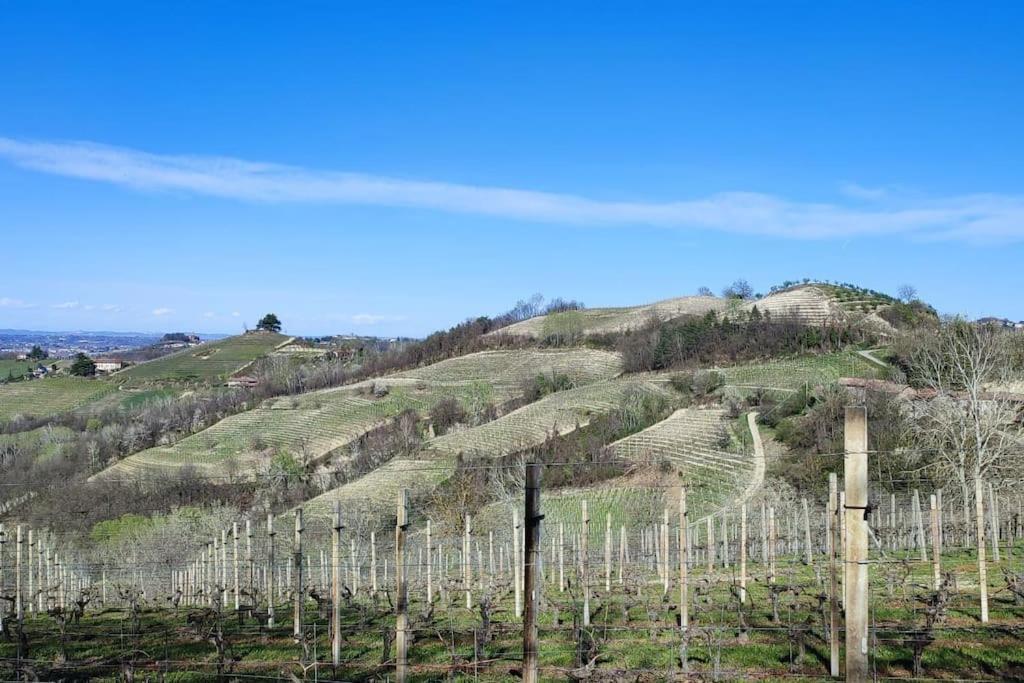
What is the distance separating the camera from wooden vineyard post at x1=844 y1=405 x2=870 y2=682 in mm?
6109

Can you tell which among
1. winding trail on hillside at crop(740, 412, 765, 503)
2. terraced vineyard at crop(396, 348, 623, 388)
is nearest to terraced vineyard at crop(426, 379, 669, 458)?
terraced vineyard at crop(396, 348, 623, 388)

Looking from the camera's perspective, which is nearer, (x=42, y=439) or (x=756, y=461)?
(x=756, y=461)

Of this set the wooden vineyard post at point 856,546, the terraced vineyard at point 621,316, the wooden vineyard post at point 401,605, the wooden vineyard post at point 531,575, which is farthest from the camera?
the terraced vineyard at point 621,316

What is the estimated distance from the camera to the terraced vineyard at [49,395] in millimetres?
80750

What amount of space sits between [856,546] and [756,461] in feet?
108

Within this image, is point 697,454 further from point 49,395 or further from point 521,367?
point 49,395

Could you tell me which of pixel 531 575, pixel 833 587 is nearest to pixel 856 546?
pixel 531 575

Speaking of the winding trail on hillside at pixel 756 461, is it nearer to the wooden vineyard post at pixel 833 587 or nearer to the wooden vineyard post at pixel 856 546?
the wooden vineyard post at pixel 833 587

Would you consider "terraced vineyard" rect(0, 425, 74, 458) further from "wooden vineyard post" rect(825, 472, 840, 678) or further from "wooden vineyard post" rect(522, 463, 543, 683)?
"wooden vineyard post" rect(522, 463, 543, 683)

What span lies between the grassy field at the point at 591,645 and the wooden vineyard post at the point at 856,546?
2.62 m

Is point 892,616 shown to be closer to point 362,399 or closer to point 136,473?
point 136,473

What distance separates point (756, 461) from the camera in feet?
125

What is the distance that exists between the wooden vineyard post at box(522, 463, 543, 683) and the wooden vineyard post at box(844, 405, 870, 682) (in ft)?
6.74

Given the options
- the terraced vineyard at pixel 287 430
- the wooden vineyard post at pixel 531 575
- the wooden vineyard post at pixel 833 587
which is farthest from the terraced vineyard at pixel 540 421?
the wooden vineyard post at pixel 531 575
